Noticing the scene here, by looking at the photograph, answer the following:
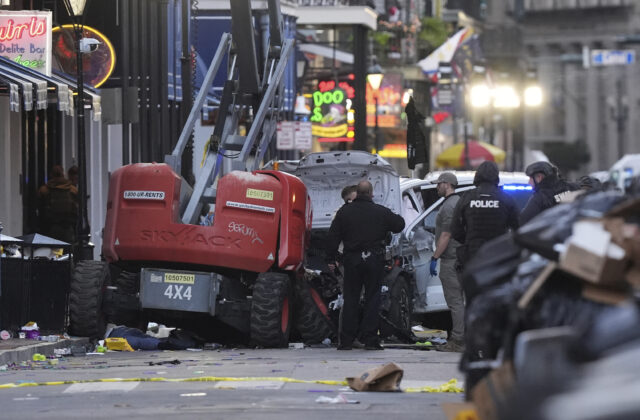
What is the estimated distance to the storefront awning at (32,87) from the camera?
22031 mm

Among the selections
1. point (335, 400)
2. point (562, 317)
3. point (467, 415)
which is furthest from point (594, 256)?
point (335, 400)

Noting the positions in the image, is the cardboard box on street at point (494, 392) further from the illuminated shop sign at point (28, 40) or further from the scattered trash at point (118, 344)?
the illuminated shop sign at point (28, 40)

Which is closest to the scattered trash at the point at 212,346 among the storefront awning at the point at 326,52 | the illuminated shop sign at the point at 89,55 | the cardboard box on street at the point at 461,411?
the cardboard box on street at the point at 461,411

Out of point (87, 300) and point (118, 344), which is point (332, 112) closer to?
point (118, 344)

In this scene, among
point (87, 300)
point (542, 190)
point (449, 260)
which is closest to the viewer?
point (542, 190)

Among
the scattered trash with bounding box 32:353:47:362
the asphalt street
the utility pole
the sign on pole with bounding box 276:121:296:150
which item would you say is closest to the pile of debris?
the asphalt street

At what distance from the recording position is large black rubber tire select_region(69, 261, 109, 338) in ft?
58.4

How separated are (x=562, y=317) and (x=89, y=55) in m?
23.6

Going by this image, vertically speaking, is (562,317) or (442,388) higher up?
(562,317)

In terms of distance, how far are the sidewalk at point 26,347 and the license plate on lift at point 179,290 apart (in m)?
0.88

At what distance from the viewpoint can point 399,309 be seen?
18.9 m

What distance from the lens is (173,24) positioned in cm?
3725

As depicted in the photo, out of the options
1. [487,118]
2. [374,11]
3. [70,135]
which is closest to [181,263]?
[70,135]

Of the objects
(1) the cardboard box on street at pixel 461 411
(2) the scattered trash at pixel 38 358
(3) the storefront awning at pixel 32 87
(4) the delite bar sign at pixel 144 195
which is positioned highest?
(3) the storefront awning at pixel 32 87
